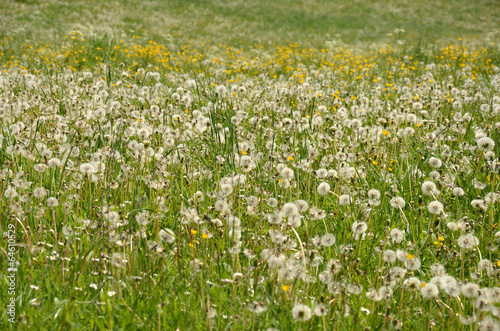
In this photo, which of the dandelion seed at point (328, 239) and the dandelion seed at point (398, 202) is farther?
the dandelion seed at point (398, 202)

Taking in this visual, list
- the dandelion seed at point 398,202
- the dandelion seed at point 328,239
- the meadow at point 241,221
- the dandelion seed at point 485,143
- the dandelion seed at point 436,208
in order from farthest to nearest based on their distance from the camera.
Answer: the dandelion seed at point 485,143, the dandelion seed at point 398,202, the dandelion seed at point 436,208, the dandelion seed at point 328,239, the meadow at point 241,221

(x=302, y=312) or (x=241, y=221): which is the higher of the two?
(x=302, y=312)

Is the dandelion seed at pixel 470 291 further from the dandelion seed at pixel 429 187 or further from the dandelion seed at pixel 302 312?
the dandelion seed at pixel 429 187

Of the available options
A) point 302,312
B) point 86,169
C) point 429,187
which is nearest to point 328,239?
point 302,312

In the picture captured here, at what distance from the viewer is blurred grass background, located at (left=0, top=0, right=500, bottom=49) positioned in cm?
2091

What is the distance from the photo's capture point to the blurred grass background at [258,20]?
20.9 metres

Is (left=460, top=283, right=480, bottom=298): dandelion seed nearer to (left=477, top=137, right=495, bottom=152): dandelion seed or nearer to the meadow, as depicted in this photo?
the meadow

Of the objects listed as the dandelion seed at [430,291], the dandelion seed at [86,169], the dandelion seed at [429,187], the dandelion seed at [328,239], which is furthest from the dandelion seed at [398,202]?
the dandelion seed at [86,169]

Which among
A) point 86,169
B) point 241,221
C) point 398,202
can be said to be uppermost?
point 86,169

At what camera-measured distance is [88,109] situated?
4754mm

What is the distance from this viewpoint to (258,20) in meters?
27.8

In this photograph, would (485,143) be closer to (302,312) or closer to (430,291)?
(430,291)

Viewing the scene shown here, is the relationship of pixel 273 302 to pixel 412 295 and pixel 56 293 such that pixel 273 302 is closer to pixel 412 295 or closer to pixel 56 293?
pixel 412 295

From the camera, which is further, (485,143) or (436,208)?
(485,143)
